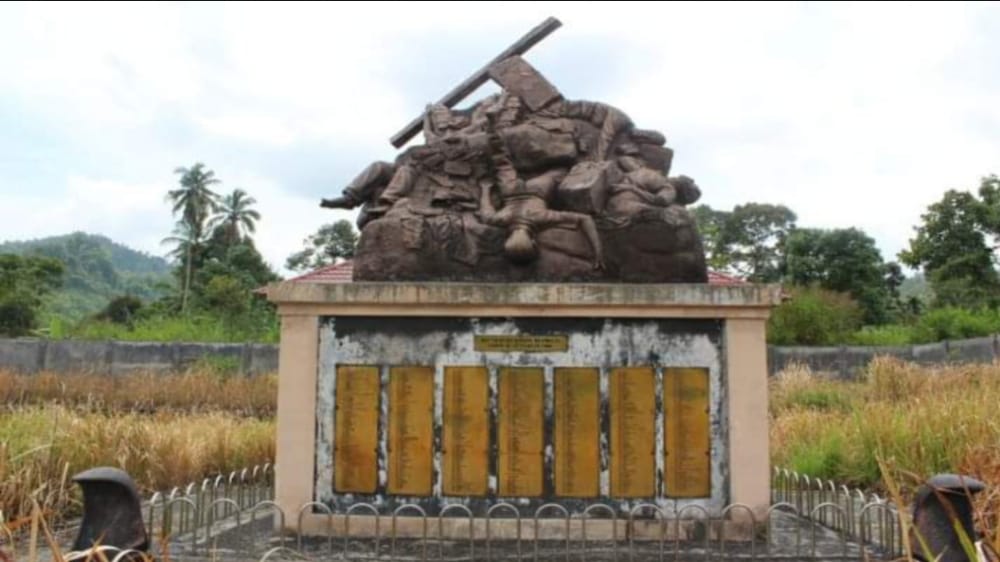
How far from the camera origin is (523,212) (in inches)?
309

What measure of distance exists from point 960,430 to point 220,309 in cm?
2598

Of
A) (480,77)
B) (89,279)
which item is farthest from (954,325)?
(89,279)

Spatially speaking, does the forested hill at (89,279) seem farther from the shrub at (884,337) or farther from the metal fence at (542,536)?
the metal fence at (542,536)

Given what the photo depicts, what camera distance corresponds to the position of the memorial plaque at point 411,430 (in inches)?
290

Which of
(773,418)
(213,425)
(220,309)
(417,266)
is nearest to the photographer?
(417,266)

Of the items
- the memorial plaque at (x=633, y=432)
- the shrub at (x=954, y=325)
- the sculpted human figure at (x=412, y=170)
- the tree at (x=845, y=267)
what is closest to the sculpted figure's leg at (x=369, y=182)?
the sculpted human figure at (x=412, y=170)

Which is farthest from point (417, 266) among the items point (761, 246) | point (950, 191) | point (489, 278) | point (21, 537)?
point (761, 246)

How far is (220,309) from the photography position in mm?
31266

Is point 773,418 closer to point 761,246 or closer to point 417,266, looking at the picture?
point 417,266

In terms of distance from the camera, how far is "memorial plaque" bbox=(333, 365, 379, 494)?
24.3 feet

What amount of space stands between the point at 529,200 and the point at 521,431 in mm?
1988

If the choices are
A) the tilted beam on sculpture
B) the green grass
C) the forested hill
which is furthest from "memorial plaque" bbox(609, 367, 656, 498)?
the forested hill

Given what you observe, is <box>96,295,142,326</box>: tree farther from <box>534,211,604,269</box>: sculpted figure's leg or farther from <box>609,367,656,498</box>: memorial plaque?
<box>609,367,656,498</box>: memorial plaque

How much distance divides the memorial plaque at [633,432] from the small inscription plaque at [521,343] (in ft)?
1.64
